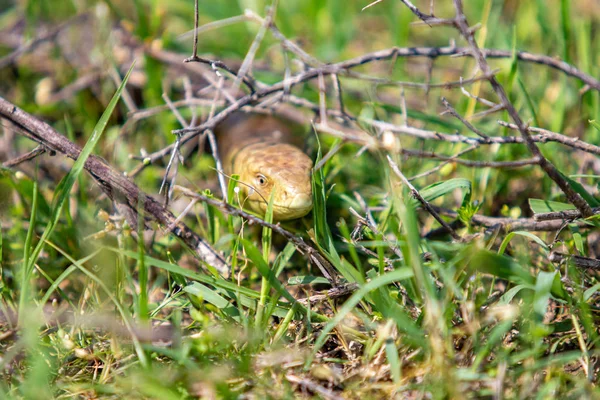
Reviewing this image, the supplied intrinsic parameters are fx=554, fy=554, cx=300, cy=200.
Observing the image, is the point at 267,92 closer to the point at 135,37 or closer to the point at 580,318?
the point at 580,318

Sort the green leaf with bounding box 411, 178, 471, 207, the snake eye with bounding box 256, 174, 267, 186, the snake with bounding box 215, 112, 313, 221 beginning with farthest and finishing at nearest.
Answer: the snake eye with bounding box 256, 174, 267, 186
the snake with bounding box 215, 112, 313, 221
the green leaf with bounding box 411, 178, 471, 207

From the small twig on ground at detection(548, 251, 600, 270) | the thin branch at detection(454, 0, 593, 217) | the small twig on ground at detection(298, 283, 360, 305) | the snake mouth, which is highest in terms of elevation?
the thin branch at detection(454, 0, 593, 217)

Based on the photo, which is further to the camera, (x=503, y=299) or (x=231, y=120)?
(x=231, y=120)

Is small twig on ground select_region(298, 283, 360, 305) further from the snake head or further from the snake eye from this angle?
the snake eye

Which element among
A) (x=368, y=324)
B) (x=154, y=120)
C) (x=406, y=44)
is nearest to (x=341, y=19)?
(x=406, y=44)

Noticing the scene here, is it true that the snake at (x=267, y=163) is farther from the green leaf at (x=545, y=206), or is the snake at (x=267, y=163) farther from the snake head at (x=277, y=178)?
the green leaf at (x=545, y=206)

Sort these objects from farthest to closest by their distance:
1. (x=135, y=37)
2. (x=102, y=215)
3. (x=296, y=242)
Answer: (x=135, y=37) → (x=102, y=215) → (x=296, y=242)

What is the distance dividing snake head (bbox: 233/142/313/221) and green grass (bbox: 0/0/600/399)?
122 millimetres

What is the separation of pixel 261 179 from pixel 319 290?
0.67m

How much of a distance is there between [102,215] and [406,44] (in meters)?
2.92

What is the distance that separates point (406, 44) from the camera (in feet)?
14.1

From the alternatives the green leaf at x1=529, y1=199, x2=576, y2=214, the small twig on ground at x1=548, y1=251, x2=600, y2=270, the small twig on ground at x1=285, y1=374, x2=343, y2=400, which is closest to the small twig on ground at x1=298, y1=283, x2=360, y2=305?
the small twig on ground at x1=285, y1=374, x2=343, y2=400

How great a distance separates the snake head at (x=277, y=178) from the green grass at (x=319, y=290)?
122 millimetres

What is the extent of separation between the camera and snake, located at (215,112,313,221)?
2410 millimetres
